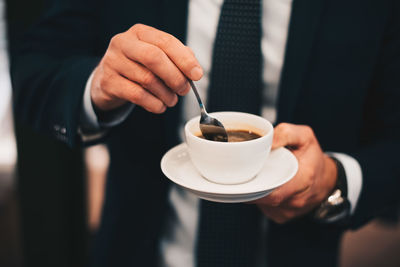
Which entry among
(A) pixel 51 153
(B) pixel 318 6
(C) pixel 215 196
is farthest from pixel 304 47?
(A) pixel 51 153

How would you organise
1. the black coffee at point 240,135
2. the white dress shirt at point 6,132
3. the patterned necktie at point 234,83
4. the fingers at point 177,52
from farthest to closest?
the white dress shirt at point 6,132 < the patterned necktie at point 234,83 < the black coffee at point 240,135 < the fingers at point 177,52

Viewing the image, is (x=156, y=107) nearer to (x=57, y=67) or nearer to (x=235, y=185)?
(x=235, y=185)

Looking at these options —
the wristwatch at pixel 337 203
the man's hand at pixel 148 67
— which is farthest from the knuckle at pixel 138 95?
the wristwatch at pixel 337 203

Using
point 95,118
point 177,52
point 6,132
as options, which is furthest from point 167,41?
point 6,132

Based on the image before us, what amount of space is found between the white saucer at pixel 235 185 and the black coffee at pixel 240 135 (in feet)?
0.22

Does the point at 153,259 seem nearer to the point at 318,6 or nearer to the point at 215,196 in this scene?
the point at 215,196

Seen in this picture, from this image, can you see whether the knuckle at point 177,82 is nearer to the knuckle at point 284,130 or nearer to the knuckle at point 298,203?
the knuckle at point 284,130

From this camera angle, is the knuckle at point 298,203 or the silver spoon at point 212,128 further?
the knuckle at point 298,203

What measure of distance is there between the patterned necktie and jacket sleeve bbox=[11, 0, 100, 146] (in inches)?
12.2

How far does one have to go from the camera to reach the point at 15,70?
104 centimetres

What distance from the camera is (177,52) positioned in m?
0.62

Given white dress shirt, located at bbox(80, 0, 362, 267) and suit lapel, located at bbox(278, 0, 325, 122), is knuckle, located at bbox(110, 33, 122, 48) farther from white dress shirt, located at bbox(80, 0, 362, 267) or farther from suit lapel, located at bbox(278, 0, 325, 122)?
suit lapel, located at bbox(278, 0, 325, 122)

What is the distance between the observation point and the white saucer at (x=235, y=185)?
0.64 meters

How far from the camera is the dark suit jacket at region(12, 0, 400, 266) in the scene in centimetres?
89
